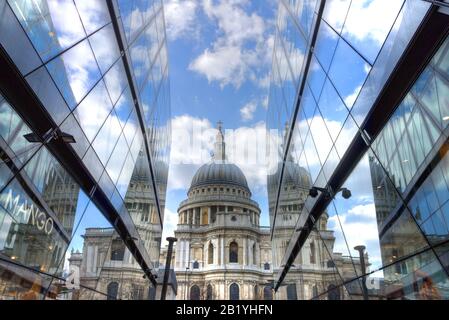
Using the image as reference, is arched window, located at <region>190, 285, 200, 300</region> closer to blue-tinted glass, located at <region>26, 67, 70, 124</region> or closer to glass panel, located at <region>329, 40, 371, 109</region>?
glass panel, located at <region>329, 40, 371, 109</region>

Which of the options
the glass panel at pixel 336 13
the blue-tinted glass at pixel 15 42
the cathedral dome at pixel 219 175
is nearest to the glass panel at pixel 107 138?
the blue-tinted glass at pixel 15 42

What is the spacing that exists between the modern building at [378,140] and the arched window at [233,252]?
7045 cm

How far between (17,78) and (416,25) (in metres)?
6.07

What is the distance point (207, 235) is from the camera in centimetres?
8656

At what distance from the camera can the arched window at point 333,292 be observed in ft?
36.7

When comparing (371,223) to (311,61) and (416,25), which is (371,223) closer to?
(416,25)

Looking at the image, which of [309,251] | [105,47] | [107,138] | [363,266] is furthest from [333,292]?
[105,47]

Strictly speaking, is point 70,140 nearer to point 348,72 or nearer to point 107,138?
point 107,138

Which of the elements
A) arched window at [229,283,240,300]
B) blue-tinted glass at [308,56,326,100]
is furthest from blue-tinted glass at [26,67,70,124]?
arched window at [229,283,240,300]

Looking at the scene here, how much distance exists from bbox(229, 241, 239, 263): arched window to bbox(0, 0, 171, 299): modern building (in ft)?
224

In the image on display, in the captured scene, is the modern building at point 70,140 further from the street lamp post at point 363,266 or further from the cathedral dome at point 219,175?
the cathedral dome at point 219,175

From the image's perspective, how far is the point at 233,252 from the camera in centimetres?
8256

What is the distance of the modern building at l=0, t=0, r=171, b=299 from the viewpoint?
229 inches

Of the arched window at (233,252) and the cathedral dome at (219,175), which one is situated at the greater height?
the cathedral dome at (219,175)
